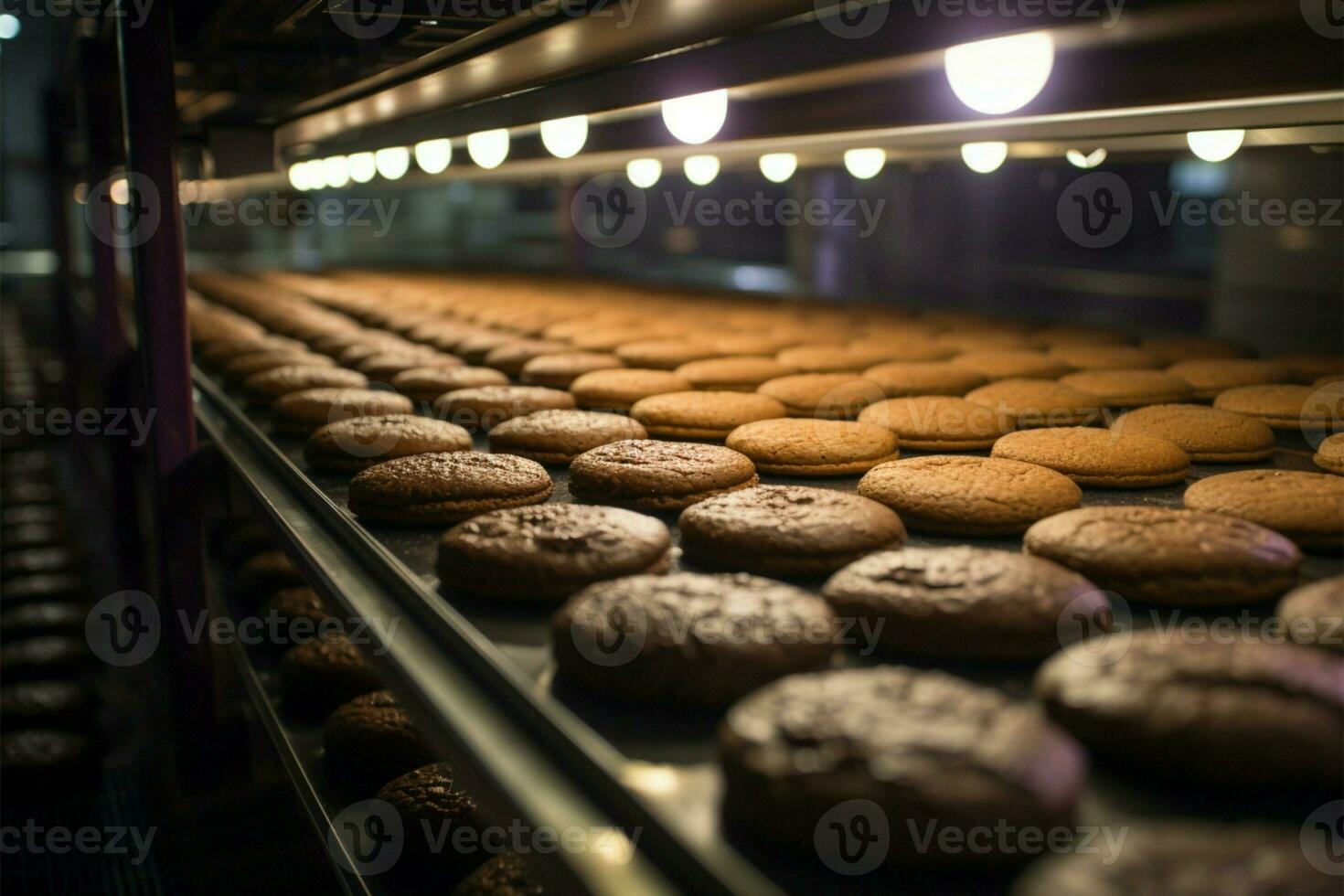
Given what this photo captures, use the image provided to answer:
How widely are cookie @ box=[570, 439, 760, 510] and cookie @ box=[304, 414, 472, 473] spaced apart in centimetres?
40

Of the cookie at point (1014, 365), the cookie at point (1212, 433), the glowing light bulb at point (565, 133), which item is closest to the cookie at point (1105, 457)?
the cookie at point (1212, 433)

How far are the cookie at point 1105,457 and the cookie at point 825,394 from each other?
0.54m

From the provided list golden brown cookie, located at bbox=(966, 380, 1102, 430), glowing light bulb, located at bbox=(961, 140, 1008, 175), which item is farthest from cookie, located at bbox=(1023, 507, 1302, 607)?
glowing light bulb, located at bbox=(961, 140, 1008, 175)

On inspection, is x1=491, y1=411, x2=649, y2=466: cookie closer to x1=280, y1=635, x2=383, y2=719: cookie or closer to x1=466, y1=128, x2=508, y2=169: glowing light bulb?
x1=280, y1=635, x2=383, y2=719: cookie

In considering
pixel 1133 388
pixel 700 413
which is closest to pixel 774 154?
pixel 1133 388

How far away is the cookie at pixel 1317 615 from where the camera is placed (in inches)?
39.6

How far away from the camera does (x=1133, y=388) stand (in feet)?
7.88

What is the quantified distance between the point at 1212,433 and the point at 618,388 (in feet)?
4.21

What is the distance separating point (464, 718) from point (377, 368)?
207cm

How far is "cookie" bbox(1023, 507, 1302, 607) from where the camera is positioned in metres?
1.18

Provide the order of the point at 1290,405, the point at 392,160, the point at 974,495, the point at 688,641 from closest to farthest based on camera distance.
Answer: the point at 688,641
the point at 974,495
the point at 1290,405
the point at 392,160

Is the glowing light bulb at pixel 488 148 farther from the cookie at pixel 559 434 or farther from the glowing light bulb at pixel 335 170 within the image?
the glowing light bulb at pixel 335 170

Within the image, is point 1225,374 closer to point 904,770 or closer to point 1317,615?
point 1317,615

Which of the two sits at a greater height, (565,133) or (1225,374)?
(565,133)
